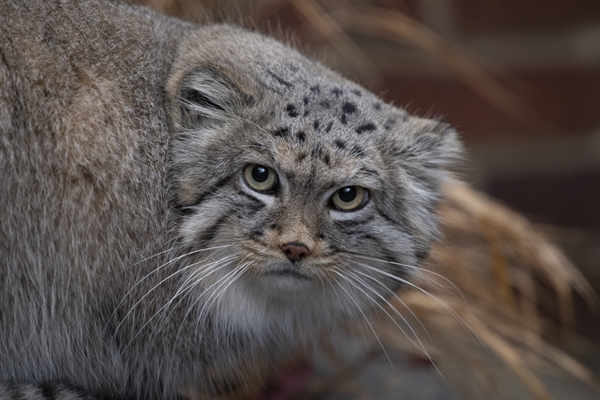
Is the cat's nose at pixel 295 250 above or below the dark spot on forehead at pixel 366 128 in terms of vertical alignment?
below

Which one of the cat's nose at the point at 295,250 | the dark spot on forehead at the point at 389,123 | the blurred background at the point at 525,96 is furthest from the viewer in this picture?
the blurred background at the point at 525,96

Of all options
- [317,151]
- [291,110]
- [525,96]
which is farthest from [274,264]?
[525,96]

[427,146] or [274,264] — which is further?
[427,146]

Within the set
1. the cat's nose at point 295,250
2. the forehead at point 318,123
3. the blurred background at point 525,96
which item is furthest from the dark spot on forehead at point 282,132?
the blurred background at point 525,96

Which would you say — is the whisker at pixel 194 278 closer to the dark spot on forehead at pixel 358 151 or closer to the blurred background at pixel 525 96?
the dark spot on forehead at pixel 358 151

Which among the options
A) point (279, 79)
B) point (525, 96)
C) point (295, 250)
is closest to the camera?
point (295, 250)

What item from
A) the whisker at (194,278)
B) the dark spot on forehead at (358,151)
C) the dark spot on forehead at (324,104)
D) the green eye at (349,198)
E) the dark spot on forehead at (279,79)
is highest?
the dark spot on forehead at (279,79)

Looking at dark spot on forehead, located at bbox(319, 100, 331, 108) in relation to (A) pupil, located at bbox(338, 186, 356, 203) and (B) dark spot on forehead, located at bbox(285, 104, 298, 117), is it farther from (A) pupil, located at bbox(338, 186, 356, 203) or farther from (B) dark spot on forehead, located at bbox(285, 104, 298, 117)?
(A) pupil, located at bbox(338, 186, 356, 203)

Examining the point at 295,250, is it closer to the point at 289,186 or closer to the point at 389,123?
the point at 289,186

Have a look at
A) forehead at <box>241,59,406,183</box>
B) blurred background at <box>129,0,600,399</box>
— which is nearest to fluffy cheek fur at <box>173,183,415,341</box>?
forehead at <box>241,59,406,183</box>
